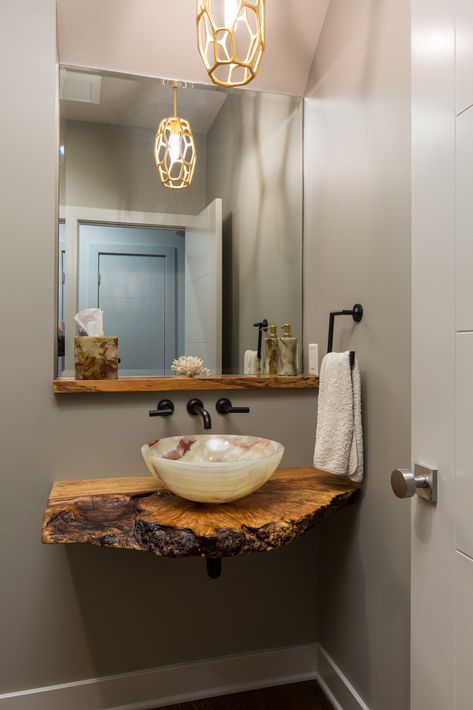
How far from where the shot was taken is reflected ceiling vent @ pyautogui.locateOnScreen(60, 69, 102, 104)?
1.81 metres

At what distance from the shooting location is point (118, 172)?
1.87 m

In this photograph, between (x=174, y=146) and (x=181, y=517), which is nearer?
(x=181, y=517)

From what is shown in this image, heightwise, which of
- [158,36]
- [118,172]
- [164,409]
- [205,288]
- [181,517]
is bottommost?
[181,517]

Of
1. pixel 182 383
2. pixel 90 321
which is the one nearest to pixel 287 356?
pixel 182 383

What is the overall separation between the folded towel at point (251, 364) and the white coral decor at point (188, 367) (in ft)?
0.56

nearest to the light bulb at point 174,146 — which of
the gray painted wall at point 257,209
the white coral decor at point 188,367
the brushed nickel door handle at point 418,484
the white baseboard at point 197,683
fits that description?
the gray painted wall at point 257,209

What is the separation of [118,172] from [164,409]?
0.85 meters

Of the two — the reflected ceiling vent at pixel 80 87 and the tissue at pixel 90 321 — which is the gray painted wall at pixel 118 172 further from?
the tissue at pixel 90 321

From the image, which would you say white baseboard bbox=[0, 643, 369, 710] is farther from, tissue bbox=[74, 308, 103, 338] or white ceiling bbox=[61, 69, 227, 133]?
white ceiling bbox=[61, 69, 227, 133]

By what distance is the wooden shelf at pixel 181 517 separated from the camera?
3.97 feet

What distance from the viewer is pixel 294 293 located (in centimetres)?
203

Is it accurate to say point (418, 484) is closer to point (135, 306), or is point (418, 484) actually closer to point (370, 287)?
point (370, 287)

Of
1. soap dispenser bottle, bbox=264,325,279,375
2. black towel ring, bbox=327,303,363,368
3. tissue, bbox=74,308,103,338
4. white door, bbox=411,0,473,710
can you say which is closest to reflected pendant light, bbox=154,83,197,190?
tissue, bbox=74,308,103,338

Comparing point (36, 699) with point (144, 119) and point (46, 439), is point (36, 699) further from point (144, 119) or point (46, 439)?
point (144, 119)
